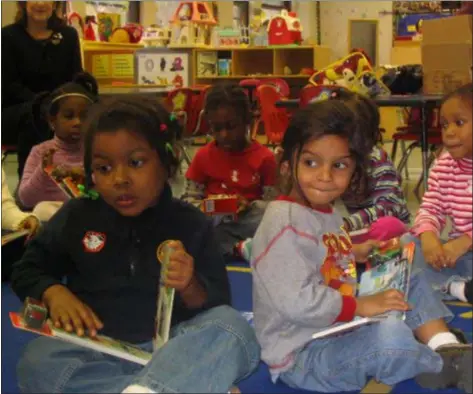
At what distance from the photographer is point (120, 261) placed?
108 centimetres

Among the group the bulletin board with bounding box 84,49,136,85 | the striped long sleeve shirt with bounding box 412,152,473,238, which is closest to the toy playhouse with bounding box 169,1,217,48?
the bulletin board with bounding box 84,49,136,85

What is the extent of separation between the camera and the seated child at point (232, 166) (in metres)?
1.94

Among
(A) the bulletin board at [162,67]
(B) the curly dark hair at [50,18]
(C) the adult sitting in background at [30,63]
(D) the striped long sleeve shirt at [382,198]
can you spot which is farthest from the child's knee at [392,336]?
(A) the bulletin board at [162,67]

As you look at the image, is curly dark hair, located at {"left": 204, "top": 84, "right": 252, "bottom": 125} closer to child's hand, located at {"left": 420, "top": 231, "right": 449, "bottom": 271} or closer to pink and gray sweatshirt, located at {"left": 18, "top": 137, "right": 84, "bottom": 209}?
pink and gray sweatshirt, located at {"left": 18, "top": 137, "right": 84, "bottom": 209}

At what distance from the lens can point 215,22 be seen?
3658 mm

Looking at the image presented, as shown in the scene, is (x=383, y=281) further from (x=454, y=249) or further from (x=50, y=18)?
(x=50, y=18)

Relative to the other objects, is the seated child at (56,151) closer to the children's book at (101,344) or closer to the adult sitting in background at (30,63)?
the adult sitting in background at (30,63)

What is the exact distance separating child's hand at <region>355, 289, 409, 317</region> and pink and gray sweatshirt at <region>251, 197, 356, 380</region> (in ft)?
0.05

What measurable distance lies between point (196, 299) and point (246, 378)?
0.15 metres

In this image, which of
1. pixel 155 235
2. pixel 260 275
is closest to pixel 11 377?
pixel 155 235

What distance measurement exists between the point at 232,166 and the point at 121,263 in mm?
933

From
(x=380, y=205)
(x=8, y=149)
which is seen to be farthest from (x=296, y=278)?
(x=8, y=149)

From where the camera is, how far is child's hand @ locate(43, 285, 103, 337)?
998 mm

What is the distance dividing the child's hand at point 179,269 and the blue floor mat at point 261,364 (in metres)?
0.21
